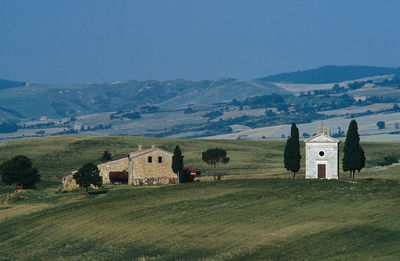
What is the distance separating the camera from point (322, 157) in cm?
9581

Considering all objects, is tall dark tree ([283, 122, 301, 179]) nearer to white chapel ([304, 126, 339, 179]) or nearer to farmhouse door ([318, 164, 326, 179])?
white chapel ([304, 126, 339, 179])

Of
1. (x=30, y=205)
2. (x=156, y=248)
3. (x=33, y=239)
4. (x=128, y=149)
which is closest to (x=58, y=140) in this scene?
(x=128, y=149)

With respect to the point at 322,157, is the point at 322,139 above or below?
above

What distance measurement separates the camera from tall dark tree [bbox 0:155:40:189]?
363ft

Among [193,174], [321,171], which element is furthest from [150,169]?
[321,171]

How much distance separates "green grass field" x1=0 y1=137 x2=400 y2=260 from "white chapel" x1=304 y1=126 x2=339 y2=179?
26.8 ft

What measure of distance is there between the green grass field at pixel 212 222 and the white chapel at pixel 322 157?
8.18 meters

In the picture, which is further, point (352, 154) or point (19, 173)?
point (19, 173)

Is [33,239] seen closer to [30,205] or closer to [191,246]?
[191,246]

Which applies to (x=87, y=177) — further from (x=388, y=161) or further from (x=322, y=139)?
(x=388, y=161)

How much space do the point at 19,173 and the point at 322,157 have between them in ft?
127

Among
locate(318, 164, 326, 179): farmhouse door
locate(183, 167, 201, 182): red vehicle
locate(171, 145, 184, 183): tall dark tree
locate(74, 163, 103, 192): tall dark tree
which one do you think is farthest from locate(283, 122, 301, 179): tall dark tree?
locate(74, 163, 103, 192): tall dark tree

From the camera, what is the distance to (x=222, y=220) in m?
63.3

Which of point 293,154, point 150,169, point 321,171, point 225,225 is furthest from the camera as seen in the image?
point 150,169
